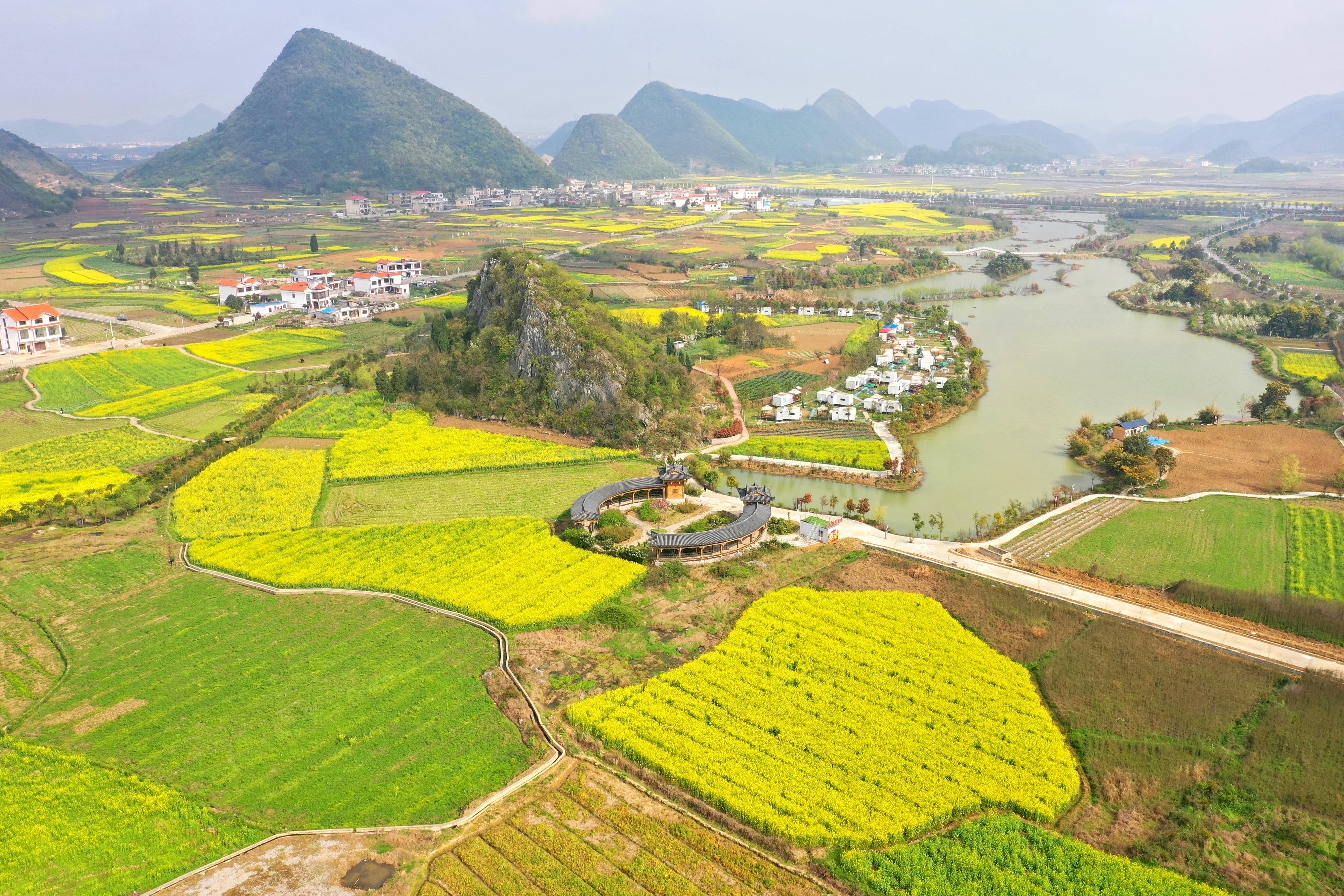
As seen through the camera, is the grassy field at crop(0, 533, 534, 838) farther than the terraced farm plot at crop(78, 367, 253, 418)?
No

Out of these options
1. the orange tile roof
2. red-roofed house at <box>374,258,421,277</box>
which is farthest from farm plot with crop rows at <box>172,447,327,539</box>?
red-roofed house at <box>374,258,421,277</box>

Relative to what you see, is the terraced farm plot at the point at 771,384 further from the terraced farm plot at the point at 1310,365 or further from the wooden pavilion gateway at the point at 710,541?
the terraced farm plot at the point at 1310,365

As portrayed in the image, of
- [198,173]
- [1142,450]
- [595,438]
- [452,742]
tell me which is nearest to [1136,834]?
[452,742]

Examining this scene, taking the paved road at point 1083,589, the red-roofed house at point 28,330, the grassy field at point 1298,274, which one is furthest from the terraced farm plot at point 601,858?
the grassy field at point 1298,274

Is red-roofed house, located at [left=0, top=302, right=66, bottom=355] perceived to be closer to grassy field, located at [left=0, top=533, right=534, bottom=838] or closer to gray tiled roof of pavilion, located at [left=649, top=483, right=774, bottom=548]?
grassy field, located at [left=0, top=533, right=534, bottom=838]

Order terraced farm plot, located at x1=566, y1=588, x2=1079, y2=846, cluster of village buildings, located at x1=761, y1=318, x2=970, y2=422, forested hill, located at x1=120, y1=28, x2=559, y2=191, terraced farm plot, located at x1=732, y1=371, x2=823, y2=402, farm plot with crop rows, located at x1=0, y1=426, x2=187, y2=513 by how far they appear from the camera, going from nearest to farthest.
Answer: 1. terraced farm plot, located at x1=566, y1=588, x2=1079, y2=846
2. farm plot with crop rows, located at x1=0, y1=426, x2=187, y2=513
3. cluster of village buildings, located at x1=761, y1=318, x2=970, y2=422
4. terraced farm plot, located at x1=732, y1=371, x2=823, y2=402
5. forested hill, located at x1=120, y1=28, x2=559, y2=191

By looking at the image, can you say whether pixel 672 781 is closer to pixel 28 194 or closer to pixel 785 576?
pixel 785 576
